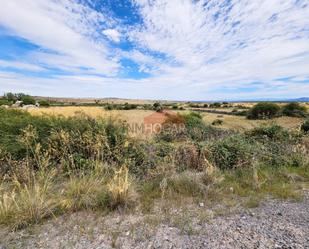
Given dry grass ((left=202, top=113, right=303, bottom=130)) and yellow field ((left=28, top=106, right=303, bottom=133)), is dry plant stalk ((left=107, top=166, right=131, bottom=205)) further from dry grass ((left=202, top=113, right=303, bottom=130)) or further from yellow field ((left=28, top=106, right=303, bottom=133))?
dry grass ((left=202, top=113, right=303, bottom=130))

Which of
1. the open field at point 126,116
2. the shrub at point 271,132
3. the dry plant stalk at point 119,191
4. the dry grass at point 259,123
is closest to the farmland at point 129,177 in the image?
the dry plant stalk at point 119,191

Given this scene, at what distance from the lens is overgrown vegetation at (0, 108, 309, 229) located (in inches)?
136

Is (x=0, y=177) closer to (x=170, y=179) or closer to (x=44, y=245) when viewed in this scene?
(x=44, y=245)

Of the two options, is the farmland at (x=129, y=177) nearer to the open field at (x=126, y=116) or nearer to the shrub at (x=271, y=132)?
the shrub at (x=271, y=132)

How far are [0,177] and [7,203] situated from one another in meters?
1.25

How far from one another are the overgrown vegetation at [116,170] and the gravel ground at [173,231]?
0.89 ft

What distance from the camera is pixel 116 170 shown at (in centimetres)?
440

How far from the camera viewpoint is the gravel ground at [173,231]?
2.62 metres

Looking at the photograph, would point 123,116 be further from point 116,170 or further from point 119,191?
point 119,191

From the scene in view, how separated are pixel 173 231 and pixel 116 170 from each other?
1.84 m

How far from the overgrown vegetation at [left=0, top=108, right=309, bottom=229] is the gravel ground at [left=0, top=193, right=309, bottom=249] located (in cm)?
27

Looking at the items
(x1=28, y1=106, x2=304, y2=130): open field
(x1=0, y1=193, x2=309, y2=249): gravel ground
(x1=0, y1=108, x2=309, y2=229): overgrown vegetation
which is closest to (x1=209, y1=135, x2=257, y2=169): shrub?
(x1=0, y1=108, x2=309, y2=229): overgrown vegetation

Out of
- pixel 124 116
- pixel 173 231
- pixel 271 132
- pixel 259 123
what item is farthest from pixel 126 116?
pixel 173 231

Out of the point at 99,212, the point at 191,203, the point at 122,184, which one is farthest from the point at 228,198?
the point at 99,212
